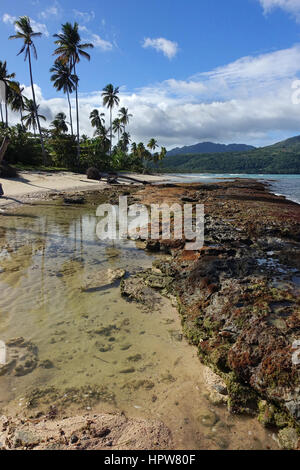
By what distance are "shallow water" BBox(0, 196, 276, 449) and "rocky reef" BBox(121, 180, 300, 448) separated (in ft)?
0.70


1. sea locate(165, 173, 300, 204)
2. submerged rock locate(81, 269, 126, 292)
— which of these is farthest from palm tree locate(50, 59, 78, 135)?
submerged rock locate(81, 269, 126, 292)

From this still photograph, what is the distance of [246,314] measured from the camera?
346 cm

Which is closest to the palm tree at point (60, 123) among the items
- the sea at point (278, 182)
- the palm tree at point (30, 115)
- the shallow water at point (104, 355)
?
the palm tree at point (30, 115)

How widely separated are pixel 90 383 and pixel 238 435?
5.17 ft

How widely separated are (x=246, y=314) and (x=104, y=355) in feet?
6.42

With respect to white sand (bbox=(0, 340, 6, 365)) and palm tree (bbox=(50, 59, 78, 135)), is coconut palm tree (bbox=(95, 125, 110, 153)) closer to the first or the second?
palm tree (bbox=(50, 59, 78, 135))

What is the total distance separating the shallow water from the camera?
2504 mm

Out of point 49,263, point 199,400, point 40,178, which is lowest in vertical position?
point 199,400

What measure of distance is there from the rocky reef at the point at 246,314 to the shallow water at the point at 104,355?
214 mm

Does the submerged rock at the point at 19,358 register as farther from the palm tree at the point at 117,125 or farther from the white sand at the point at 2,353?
the palm tree at the point at 117,125

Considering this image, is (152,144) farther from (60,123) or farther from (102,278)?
(102,278)

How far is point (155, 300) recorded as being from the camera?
15.7ft
